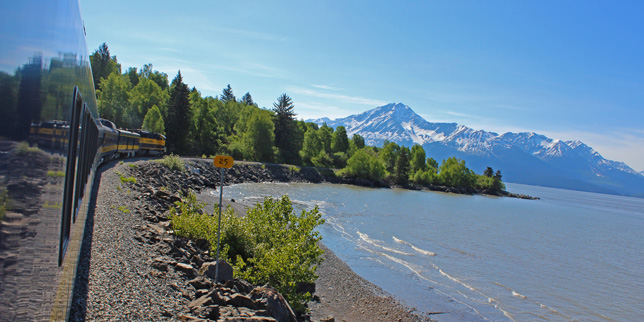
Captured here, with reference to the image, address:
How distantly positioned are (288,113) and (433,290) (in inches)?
3951

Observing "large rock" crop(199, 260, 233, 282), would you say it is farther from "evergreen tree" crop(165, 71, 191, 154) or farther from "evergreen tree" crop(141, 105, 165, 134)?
"evergreen tree" crop(165, 71, 191, 154)

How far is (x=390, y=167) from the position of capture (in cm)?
12888

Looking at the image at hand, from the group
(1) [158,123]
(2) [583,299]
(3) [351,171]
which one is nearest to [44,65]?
(2) [583,299]

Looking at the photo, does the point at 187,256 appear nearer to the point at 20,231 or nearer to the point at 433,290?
the point at 20,231

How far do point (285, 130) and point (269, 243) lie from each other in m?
101

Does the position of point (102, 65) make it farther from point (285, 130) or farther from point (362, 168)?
point (362, 168)

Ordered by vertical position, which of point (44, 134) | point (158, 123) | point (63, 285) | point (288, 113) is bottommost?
point (63, 285)

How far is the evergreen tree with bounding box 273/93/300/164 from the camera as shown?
109562mm

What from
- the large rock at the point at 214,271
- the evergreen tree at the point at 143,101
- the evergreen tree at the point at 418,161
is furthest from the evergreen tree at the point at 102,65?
the large rock at the point at 214,271

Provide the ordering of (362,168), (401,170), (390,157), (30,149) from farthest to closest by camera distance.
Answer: (390,157) → (401,170) → (362,168) → (30,149)

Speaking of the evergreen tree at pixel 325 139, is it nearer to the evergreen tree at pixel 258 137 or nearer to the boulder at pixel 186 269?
the evergreen tree at pixel 258 137

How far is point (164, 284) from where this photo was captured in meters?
8.94

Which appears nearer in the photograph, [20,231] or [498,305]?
[20,231]

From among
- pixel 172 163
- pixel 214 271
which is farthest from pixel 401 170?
pixel 214 271
